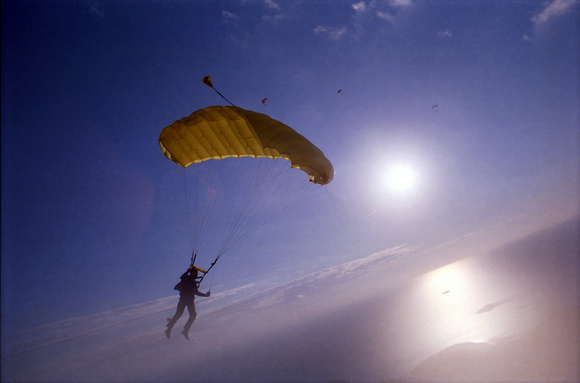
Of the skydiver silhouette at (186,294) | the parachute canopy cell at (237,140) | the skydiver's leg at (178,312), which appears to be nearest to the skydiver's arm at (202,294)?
the skydiver silhouette at (186,294)

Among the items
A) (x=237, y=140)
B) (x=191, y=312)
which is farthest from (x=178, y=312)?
(x=237, y=140)

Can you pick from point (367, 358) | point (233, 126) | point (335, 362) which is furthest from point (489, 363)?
point (233, 126)

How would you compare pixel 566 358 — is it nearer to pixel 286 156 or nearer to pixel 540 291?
pixel 540 291

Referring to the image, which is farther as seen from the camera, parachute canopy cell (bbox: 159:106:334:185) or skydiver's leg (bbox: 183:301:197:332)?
skydiver's leg (bbox: 183:301:197:332)

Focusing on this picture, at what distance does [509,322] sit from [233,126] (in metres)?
82.8

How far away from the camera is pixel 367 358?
7644cm

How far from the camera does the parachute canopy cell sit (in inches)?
288

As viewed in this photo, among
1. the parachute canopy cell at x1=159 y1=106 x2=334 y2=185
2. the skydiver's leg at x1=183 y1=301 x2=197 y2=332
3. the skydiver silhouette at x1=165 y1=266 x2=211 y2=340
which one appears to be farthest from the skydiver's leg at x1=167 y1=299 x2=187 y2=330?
the parachute canopy cell at x1=159 y1=106 x2=334 y2=185

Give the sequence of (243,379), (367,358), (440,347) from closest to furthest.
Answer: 1. (440,347)
2. (367,358)
3. (243,379)

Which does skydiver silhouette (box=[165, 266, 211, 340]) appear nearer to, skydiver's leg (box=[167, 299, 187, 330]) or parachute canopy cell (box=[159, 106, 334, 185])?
skydiver's leg (box=[167, 299, 187, 330])

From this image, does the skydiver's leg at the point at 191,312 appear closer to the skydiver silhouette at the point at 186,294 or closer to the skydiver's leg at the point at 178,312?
the skydiver silhouette at the point at 186,294

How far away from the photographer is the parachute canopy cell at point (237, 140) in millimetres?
7324

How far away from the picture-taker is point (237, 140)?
8406 mm

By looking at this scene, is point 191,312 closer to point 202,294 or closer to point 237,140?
point 202,294
